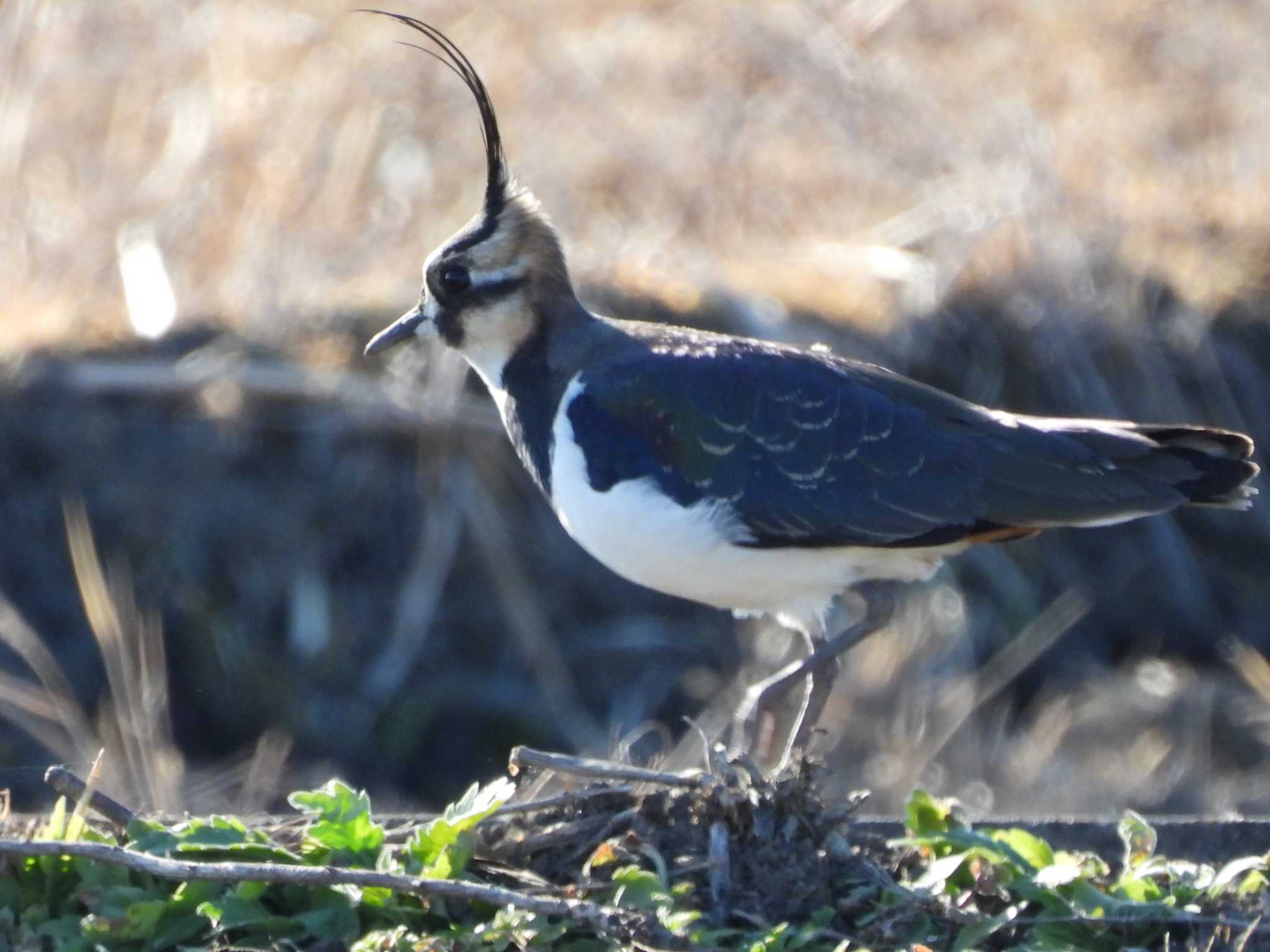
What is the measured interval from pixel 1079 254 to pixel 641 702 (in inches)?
119

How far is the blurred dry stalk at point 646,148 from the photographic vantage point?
30.6 feet

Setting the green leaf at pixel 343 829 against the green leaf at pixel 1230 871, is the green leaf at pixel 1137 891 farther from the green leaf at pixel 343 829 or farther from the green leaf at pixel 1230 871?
the green leaf at pixel 343 829

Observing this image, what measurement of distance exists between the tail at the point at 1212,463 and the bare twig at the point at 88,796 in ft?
9.47

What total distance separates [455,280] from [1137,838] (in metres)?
2.78

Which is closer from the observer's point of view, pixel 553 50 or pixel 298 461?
pixel 298 461

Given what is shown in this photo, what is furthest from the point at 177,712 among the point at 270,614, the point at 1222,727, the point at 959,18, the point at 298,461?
the point at 959,18

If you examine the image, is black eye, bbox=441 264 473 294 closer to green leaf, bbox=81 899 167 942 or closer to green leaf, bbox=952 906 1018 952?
green leaf, bbox=81 899 167 942

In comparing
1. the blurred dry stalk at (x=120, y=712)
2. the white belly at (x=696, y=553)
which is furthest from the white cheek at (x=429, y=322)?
the blurred dry stalk at (x=120, y=712)

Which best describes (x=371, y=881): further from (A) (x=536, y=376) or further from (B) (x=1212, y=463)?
(B) (x=1212, y=463)

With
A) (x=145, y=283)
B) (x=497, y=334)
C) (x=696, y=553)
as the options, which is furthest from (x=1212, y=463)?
(x=145, y=283)

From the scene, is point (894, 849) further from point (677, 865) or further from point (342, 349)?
point (342, 349)

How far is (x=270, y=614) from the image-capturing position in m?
8.65

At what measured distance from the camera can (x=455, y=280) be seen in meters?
5.65

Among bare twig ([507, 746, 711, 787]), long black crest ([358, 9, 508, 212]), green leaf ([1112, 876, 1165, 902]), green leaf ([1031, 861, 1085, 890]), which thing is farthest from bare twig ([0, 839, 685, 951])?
long black crest ([358, 9, 508, 212])
